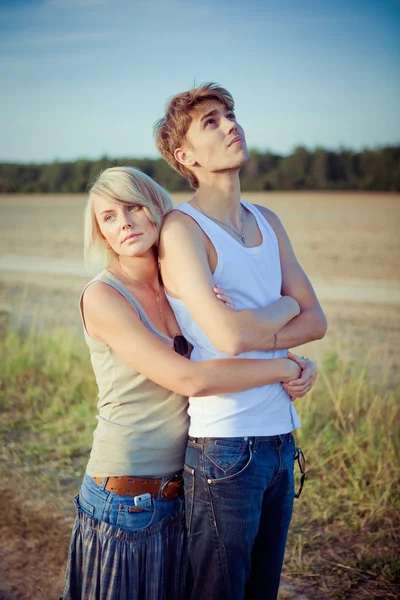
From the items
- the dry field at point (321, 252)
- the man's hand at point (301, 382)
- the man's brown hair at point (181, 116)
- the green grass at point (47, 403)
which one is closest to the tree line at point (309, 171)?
the dry field at point (321, 252)

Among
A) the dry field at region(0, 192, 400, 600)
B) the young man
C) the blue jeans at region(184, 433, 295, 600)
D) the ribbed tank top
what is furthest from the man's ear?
the dry field at region(0, 192, 400, 600)

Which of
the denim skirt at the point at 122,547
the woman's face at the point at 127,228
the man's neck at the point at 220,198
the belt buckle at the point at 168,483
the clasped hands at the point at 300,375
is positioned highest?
the man's neck at the point at 220,198

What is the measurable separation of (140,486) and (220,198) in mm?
1012

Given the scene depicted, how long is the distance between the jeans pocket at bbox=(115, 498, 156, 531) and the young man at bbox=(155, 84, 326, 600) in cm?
16

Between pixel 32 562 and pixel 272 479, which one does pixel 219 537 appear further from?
pixel 32 562

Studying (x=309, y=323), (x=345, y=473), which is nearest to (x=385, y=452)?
(x=345, y=473)

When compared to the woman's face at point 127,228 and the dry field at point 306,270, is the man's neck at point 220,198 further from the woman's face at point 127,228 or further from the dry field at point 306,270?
the dry field at point 306,270

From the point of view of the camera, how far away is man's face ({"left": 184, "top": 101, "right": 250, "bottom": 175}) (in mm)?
2102

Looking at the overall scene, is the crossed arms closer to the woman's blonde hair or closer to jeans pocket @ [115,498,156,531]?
the woman's blonde hair

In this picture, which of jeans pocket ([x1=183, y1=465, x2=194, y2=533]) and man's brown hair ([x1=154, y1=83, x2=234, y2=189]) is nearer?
jeans pocket ([x1=183, y1=465, x2=194, y2=533])

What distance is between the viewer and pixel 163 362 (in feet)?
6.32

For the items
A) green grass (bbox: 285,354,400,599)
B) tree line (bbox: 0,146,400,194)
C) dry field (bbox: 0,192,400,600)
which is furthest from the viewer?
tree line (bbox: 0,146,400,194)

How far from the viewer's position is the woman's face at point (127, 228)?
6.83 feet

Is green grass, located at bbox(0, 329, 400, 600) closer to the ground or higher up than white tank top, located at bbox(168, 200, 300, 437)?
closer to the ground
